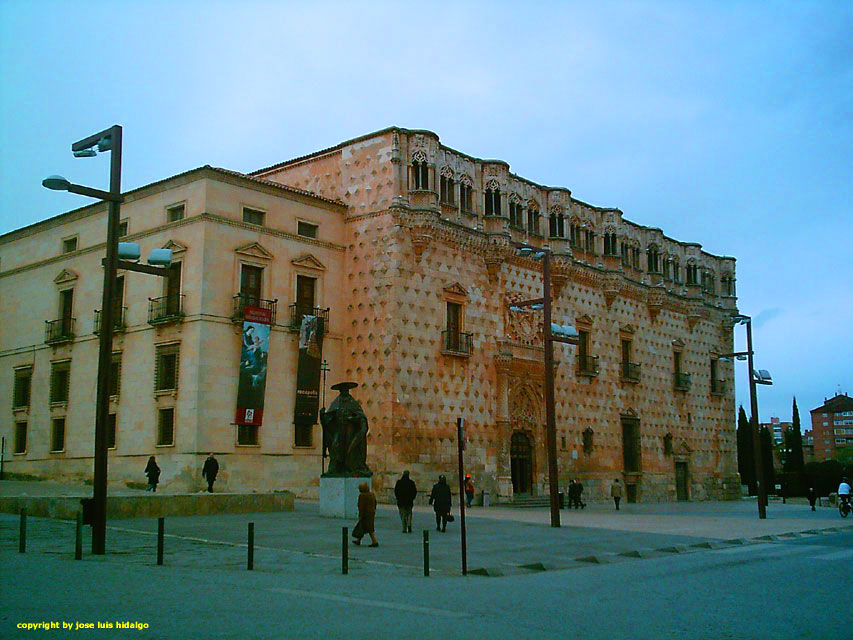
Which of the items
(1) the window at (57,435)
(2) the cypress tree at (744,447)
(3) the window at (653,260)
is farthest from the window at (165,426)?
(2) the cypress tree at (744,447)

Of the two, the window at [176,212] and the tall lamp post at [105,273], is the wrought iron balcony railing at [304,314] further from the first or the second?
the tall lamp post at [105,273]

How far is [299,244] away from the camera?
120 ft

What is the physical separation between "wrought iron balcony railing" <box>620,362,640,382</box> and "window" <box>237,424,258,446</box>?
A: 2311cm

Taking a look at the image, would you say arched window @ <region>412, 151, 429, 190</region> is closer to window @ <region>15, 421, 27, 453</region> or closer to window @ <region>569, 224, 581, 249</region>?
window @ <region>569, 224, 581, 249</region>

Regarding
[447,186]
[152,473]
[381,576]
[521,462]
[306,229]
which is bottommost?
[381,576]

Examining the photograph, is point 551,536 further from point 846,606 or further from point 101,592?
point 101,592

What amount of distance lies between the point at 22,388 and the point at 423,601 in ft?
115

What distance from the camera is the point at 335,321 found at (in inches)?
1484

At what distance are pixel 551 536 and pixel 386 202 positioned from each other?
18377 mm

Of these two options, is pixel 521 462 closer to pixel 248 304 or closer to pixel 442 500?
pixel 248 304

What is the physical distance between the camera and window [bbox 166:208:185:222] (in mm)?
34688

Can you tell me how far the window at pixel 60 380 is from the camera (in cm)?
3895

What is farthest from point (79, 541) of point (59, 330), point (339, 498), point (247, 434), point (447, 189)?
point (59, 330)

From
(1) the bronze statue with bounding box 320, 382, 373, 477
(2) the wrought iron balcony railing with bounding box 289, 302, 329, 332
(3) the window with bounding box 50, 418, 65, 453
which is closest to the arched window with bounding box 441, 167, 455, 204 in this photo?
(2) the wrought iron balcony railing with bounding box 289, 302, 329, 332
